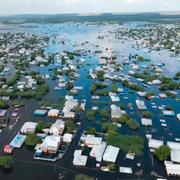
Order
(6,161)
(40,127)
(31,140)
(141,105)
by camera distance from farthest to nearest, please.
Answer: (141,105) < (40,127) < (31,140) < (6,161)

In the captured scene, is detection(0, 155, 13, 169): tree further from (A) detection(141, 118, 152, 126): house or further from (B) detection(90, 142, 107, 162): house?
(A) detection(141, 118, 152, 126): house

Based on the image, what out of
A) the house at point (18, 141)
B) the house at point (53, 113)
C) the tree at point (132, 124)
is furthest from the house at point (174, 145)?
the house at point (18, 141)

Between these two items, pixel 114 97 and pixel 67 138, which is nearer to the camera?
pixel 67 138

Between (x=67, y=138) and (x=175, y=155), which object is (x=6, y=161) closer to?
(x=67, y=138)

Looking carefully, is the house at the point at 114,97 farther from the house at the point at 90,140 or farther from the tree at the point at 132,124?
the house at the point at 90,140

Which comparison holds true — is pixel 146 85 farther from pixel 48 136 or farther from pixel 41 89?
pixel 48 136

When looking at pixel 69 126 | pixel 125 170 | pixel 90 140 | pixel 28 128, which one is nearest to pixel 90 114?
pixel 69 126
